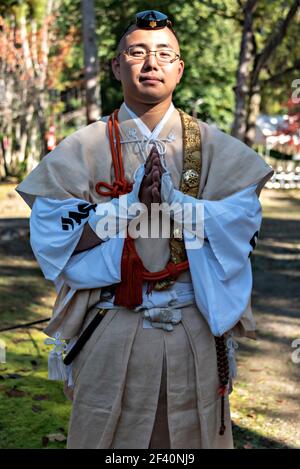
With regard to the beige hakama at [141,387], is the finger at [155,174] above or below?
above

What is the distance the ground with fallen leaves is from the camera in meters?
4.56

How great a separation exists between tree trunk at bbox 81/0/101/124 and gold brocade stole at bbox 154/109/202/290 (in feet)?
20.3

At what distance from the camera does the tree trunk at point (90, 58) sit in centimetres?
886

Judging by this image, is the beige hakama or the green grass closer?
the beige hakama

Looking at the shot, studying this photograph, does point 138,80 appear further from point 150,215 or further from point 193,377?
point 193,377

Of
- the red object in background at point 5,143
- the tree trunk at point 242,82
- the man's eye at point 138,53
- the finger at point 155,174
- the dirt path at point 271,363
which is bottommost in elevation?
the red object in background at point 5,143

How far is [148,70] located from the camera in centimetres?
270

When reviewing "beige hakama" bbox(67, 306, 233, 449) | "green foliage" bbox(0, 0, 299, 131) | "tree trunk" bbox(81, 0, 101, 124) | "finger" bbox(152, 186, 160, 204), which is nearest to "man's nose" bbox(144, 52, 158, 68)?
"finger" bbox(152, 186, 160, 204)

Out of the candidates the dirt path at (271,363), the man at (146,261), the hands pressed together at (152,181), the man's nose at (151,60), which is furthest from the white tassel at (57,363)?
the dirt path at (271,363)

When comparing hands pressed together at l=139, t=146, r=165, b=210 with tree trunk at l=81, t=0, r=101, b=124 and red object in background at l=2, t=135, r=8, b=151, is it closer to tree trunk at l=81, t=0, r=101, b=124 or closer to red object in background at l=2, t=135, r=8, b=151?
tree trunk at l=81, t=0, r=101, b=124

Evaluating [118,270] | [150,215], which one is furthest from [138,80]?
[118,270]

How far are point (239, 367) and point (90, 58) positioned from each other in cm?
489

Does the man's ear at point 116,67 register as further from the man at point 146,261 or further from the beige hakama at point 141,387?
the beige hakama at point 141,387

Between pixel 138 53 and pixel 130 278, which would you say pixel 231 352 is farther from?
pixel 138 53
